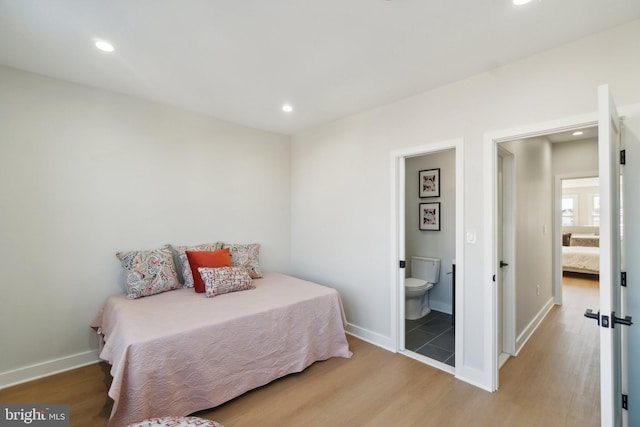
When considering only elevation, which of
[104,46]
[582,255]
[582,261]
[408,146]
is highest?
[104,46]

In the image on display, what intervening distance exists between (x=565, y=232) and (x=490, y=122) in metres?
8.31

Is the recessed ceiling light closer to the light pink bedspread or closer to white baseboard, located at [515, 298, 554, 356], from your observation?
the light pink bedspread

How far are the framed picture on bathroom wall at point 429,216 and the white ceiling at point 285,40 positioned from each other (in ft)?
6.43

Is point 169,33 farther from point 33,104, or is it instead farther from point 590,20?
point 590,20

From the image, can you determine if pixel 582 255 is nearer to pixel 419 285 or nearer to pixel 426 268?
pixel 426 268

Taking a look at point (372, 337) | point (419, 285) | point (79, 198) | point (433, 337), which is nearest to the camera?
point (79, 198)

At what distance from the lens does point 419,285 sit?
3.85m

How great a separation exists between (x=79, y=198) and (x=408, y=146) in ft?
10.3

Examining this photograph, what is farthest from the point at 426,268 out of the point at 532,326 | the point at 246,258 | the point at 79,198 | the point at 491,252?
the point at 79,198

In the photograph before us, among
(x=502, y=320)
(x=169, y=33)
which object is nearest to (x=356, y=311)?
(x=502, y=320)

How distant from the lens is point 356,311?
133 inches

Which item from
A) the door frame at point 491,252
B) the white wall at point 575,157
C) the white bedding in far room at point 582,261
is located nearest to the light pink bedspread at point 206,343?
the door frame at point 491,252

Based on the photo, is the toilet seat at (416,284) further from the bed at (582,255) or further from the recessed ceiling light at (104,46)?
the bed at (582,255)

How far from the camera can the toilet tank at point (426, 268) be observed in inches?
163
